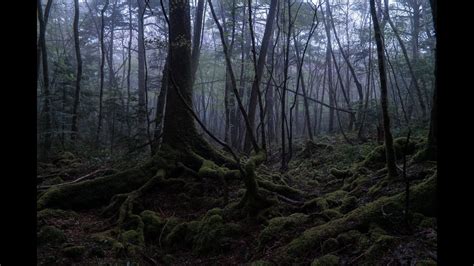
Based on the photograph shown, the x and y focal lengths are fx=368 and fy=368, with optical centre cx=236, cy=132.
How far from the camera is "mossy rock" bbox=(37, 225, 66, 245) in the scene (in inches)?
251

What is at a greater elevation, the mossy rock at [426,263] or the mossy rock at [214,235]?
the mossy rock at [426,263]

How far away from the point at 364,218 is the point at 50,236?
529 cm

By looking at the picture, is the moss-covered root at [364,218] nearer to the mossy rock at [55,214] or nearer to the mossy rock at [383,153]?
the mossy rock at [383,153]

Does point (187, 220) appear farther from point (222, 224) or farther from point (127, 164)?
point (127, 164)

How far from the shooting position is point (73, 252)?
6066 mm

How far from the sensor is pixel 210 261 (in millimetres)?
6457

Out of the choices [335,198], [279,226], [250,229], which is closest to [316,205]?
[335,198]

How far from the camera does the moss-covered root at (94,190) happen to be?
8.61 m

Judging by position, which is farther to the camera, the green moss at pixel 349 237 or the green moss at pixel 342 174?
the green moss at pixel 342 174

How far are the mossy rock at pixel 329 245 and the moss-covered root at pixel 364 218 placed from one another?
0.38 feet

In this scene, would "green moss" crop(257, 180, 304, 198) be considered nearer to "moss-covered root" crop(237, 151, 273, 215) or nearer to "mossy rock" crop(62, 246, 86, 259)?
"moss-covered root" crop(237, 151, 273, 215)

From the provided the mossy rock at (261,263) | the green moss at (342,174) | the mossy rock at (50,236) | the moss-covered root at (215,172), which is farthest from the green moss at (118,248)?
the green moss at (342,174)
